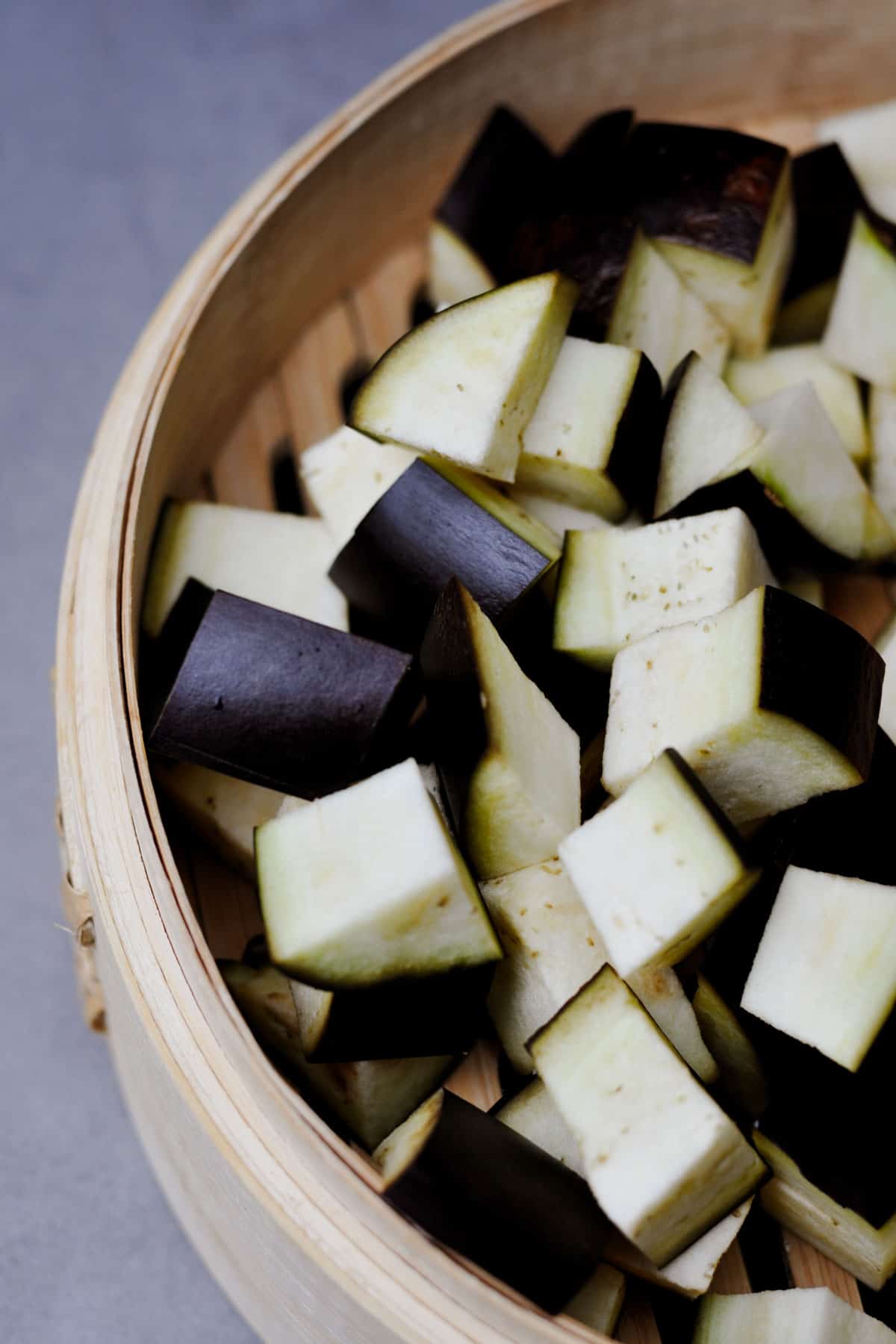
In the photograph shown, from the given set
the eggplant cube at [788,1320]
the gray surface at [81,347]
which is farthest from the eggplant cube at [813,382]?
the gray surface at [81,347]

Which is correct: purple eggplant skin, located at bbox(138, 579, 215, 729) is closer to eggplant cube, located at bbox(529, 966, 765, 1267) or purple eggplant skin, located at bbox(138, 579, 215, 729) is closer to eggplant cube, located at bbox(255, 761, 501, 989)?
eggplant cube, located at bbox(255, 761, 501, 989)

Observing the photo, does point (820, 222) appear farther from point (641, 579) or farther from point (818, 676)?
point (818, 676)

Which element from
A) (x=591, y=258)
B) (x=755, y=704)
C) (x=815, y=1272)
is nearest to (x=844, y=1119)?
(x=815, y=1272)

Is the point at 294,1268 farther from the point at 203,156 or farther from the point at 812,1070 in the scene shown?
the point at 203,156

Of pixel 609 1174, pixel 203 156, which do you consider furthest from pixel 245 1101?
pixel 203 156

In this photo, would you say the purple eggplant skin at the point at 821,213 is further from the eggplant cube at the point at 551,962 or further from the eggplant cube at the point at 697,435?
the eggplant cube at the point at 551,962
